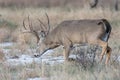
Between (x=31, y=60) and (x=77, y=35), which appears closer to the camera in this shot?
(x=77, y=35)

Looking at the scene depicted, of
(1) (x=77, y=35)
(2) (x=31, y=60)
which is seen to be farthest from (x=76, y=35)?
(2) (x=31, y=60)

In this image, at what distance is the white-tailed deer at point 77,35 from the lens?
13086 mm

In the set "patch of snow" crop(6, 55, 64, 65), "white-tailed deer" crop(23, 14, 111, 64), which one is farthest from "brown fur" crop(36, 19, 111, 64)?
"patch of snow" crop(6, 55, 64, 65)

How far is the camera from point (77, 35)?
45.1 feet

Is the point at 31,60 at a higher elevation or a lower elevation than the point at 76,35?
lower

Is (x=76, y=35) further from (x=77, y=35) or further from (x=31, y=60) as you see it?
(x=31, y=60)

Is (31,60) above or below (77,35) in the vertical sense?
below

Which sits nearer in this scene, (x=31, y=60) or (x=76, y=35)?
(x=76, y=35)

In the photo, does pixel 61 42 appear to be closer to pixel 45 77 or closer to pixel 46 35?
pixel 46 35

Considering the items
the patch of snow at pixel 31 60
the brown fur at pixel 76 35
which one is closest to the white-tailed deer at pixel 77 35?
the brown fur at pixel 76 35

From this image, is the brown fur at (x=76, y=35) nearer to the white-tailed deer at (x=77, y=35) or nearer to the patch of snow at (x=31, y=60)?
the white-tailed deer at (x=77, y=35)

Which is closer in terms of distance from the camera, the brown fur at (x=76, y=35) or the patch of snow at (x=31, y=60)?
the brown fur at (x=76, y=35)

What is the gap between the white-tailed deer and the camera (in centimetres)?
1309

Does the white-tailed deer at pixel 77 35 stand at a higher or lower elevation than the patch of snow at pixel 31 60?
higher
